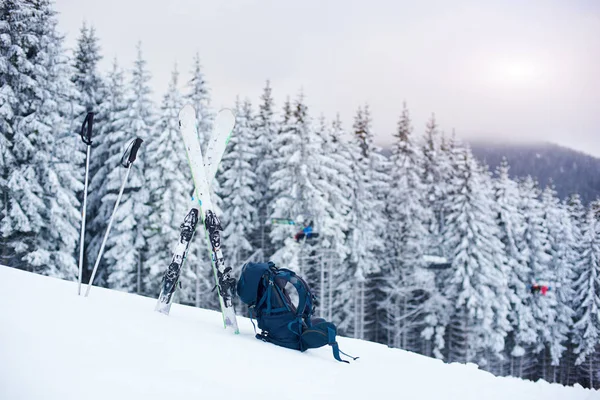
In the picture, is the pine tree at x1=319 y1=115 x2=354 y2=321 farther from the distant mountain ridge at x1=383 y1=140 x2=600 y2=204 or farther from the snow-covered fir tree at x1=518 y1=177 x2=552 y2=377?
the snow-covered fir tree at x1=518 y1=177 x2=552 y2=377

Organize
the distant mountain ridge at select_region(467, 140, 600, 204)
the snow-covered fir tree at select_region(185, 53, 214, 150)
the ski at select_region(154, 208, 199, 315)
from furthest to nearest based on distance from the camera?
the distant mountain ridge at select_region(467, 140, 600, 204) < the snow-covered fir tree at select_region(185, 53, 214, 150) < the ski at select_region(154, 208, 199, 315)

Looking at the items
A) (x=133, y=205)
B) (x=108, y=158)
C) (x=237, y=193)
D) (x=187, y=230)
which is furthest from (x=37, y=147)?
(x=187, y=230)

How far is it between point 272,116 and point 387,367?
21209mm

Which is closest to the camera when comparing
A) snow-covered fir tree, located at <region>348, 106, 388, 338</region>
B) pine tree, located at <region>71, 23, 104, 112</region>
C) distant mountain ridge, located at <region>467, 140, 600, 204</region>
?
pine tree, located at <region>71, 23, 104, 112</region>

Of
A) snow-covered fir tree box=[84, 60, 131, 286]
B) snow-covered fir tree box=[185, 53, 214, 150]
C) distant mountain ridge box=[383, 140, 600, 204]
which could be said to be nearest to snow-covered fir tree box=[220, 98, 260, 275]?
snow-covered fir tree box=[185, 53, 214, 150]

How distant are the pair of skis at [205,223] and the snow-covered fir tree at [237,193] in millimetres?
15608

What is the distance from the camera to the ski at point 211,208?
177 inches

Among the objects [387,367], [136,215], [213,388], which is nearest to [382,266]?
[136,215]

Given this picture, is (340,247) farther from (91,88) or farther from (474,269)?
(91,88)

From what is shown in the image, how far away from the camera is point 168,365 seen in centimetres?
256

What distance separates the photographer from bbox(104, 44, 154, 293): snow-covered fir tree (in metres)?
16.9

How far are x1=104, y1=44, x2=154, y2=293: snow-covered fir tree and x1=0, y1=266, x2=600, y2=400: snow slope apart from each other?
13483 mm

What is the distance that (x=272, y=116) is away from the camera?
23.8 m

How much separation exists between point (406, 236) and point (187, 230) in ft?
62.9
